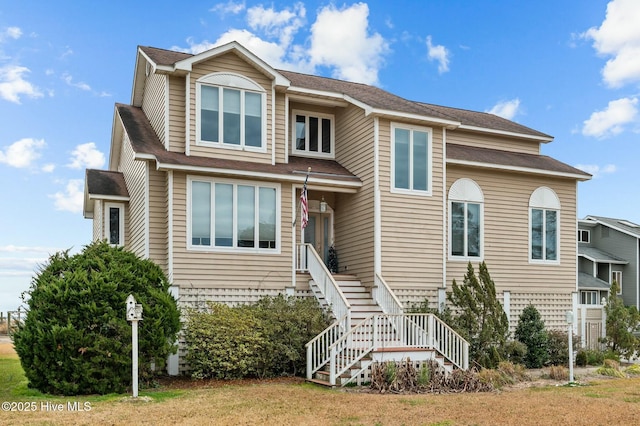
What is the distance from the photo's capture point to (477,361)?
669 inches

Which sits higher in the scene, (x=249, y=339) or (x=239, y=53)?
(x=239, y=53)

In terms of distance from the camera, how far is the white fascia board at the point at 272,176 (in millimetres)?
16047

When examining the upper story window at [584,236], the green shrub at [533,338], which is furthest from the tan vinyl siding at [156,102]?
the upper story window at [584,236]

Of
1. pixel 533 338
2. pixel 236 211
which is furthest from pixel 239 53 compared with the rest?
pixel 533 338

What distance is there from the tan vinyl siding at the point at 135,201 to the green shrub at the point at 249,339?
10.6 ft

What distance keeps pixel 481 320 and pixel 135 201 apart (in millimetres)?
10625

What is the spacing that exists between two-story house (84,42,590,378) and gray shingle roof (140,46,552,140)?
130 mm

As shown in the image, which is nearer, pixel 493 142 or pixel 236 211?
pixel 236 211

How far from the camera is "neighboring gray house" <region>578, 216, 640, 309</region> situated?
3716 cm

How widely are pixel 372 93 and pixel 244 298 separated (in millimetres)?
8858

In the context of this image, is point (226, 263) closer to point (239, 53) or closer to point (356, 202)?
point (356, 202)

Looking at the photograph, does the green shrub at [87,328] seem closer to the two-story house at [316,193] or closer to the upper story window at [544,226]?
the two-story house at [316,193]

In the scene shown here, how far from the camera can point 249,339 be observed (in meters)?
14.9

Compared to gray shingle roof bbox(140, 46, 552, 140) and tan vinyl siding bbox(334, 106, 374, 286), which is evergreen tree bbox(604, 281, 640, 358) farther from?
tan vinyl siding bbox(334, 106, 374, 286)
